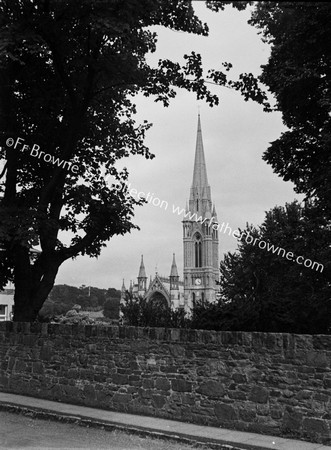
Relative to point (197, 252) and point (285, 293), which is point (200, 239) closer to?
point (197, 252)

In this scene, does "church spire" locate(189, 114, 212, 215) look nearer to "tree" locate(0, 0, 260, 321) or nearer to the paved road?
"tree" locate(0, 0, 260, 321)

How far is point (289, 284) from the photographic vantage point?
80.7ft

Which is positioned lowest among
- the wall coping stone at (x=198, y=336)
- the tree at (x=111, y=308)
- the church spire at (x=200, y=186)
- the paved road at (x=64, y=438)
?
the paved road at (x=64, y=438)

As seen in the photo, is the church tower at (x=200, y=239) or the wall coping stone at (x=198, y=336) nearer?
the wall coping stone at (x=198, y=336)

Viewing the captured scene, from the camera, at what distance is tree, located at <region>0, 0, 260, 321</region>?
1327 centimetres

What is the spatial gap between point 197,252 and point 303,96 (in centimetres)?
12859

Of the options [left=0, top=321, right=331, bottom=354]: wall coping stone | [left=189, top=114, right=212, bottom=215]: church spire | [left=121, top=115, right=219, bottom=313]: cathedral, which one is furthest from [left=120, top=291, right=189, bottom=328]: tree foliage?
[left=189, top=114, right=212, bottom=215]: church spire

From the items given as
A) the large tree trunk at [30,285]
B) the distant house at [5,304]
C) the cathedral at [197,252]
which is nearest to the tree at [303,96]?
the large tree trunk at [30,285]

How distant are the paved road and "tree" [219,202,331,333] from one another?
4.32 metres

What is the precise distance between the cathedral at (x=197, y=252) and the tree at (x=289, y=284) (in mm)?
100477

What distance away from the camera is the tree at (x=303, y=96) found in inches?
523

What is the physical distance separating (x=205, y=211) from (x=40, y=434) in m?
133

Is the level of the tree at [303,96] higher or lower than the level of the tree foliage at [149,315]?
higher

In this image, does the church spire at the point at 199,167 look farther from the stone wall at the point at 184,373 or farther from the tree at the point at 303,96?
the stone wall at the point at 184,373
